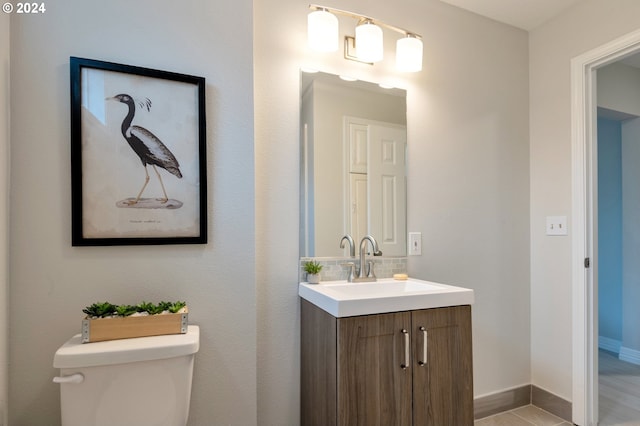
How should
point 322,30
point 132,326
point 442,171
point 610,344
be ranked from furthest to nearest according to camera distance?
point 610,344 < point 442,171 < point 322,30 < point 132,326

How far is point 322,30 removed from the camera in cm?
154

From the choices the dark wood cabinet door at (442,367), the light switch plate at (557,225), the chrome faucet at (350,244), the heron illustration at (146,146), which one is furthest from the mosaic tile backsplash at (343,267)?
the light switch plate at (557,225)

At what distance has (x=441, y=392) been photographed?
1.35 m

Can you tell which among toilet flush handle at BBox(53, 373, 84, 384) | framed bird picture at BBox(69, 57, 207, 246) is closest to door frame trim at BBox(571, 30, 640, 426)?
framed bird picture at BBox(69, 57, 207, 246)

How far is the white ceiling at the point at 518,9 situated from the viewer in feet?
6.40

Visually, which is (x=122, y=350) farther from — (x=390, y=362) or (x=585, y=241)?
(x=585, y=241)

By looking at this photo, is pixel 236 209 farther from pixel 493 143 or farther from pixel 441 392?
pixel 493 143

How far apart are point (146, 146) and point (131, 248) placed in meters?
0.39

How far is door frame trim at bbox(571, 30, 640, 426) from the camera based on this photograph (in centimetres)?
187

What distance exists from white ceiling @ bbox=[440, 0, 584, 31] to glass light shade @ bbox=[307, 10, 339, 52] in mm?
871

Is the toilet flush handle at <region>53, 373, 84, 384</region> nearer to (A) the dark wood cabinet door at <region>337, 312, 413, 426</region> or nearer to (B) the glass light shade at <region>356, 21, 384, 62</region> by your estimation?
(A) the dark wood cabinet door at <region>337, 312, 413, 426</region>

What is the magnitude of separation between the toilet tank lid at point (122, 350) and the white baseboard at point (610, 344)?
148 inches

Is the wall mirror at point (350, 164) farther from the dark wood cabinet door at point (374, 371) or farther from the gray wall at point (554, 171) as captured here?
the gray wall at point (554, 171)

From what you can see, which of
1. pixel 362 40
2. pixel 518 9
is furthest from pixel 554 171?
pixel 362 40
